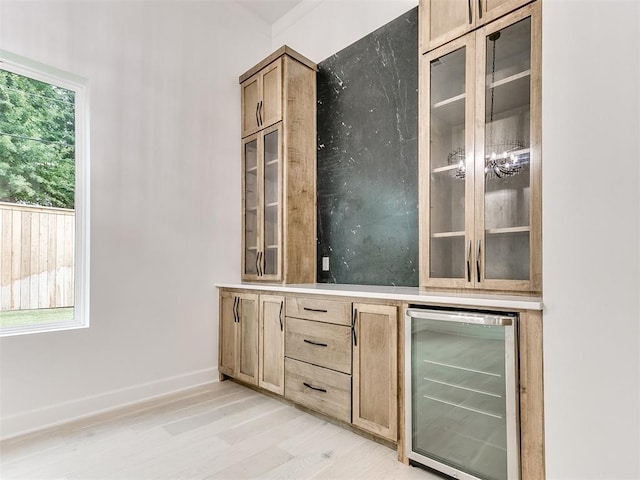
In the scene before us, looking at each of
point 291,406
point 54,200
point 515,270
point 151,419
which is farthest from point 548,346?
point 54,200

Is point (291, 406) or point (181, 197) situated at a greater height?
point (181, 197)

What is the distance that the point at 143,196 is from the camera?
9.27ft

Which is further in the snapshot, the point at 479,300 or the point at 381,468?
the point at 381,468

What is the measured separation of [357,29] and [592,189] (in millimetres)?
2374

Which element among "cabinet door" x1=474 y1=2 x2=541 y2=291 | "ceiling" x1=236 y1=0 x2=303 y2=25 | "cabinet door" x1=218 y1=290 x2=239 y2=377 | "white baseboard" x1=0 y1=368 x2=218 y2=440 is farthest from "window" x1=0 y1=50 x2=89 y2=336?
"cabinet door" x1=474 y1=2 x2=541 y2=291

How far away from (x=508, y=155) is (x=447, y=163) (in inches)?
12.7

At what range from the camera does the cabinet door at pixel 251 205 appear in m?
3.25

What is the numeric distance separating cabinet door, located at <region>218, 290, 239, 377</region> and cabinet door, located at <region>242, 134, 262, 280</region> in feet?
0.91

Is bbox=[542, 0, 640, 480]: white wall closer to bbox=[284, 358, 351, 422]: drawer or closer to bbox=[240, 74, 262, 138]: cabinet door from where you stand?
bbox=[284, 358, 351, 422]: drawer

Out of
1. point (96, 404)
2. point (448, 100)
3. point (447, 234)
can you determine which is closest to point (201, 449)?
point (96, 404)

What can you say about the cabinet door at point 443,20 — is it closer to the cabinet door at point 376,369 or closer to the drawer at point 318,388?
the cabinet door at point 376,369

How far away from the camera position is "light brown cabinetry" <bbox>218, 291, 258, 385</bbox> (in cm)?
290

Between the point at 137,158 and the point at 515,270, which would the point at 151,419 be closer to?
the point at 137,158

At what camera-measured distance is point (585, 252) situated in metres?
1.34
